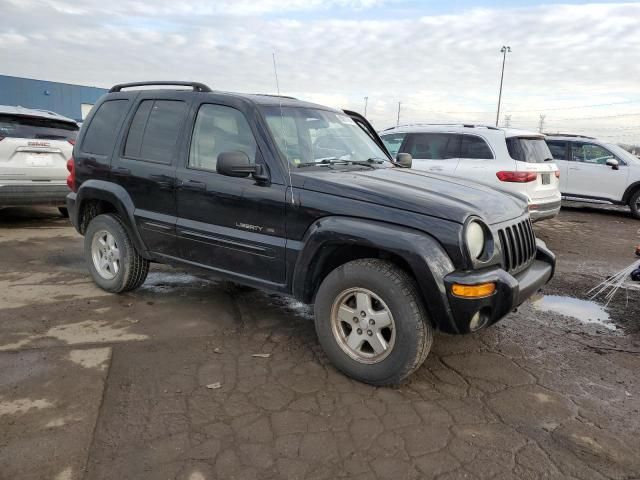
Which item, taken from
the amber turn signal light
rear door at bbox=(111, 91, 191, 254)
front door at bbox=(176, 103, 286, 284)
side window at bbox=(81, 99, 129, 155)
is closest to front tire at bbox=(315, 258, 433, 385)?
the amber turn signal light

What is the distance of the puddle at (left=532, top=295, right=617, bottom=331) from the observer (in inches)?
182

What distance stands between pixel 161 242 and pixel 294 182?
1511 mm

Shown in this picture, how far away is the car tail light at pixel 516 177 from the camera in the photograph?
7.38 m

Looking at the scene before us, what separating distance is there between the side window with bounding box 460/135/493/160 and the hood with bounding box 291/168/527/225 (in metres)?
3.92

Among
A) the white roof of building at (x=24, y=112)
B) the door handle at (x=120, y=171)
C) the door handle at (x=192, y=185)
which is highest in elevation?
the white roof of building at (x=24, y=112)

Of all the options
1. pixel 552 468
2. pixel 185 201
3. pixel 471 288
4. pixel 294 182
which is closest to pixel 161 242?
pixel 185 201

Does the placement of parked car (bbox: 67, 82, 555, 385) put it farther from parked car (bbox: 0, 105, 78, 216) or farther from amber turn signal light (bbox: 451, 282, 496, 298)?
parked car (bbox: 0, 105, 78, 216)

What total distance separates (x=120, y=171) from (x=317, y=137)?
5.97 ft

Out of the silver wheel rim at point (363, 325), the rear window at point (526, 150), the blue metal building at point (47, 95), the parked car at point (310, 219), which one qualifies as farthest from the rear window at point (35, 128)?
the blue metal building at point (47, 95)

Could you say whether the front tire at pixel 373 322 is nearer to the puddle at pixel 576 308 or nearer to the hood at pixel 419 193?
the hood at pixel 419 193

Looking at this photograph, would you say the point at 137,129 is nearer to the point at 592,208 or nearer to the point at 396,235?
the point at 396,235

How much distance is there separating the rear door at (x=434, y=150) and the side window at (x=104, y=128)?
4.53m

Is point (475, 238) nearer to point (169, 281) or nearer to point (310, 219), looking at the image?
point (310, 219)

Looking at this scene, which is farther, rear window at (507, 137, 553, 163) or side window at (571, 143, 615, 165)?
side window at (571, 143, 615, 165)
